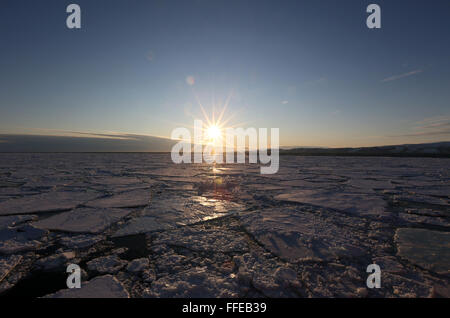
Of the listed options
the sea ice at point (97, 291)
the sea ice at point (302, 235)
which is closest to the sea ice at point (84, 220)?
the sea ice at point (97, 291)

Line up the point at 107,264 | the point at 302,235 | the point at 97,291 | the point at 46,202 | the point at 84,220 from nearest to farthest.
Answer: the point at 97,291 < the point at 107,264 < the point at 302,235 < the point at 84,220 < the point at 46,202

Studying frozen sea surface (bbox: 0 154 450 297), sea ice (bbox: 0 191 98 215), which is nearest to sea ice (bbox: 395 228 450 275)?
frozen sea surface (bbox: 0 154 450 297)

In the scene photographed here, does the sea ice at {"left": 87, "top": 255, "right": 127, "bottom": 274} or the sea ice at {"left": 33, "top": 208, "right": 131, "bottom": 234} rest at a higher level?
the sea ice at {"left": 33, "top": 208, "right": 131, "bottom": 234}

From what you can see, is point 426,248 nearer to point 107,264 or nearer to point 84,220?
point 107,264

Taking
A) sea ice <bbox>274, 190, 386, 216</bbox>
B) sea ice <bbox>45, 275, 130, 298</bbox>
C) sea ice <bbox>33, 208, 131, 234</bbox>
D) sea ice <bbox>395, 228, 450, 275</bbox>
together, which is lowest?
sea ice <bbox>45, 275, 130, 298</bbox>

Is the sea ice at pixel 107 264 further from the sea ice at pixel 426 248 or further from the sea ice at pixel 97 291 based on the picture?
the sea ice at pixel 426 248

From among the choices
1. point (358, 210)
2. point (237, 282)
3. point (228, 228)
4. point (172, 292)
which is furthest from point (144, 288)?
point (358, 210)

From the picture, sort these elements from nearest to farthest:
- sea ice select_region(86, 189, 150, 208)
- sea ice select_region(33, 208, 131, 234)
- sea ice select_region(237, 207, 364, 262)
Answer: sea ice select_region(237, 207, 364, 262) < sea ice select_region(33, 208, 131, 234) < sea ice select_region(86, 189, 150, 208)

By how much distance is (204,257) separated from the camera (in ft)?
4.44

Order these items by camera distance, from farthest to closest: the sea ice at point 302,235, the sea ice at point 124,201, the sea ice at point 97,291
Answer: the sea ice at point 124,201, the sea ice at point 302,235, the sea ice at point 97,291

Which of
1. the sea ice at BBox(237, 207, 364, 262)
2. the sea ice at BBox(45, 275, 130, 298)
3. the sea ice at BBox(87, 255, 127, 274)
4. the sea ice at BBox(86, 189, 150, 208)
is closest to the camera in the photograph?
the sea ice at BBox(45, 275, 130, 298)

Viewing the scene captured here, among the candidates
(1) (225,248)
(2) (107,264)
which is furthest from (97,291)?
(1) (225,248)

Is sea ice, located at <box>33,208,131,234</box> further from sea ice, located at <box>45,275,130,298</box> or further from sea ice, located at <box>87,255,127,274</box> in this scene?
sea ice, located at <box>45,275,130,298</box>
